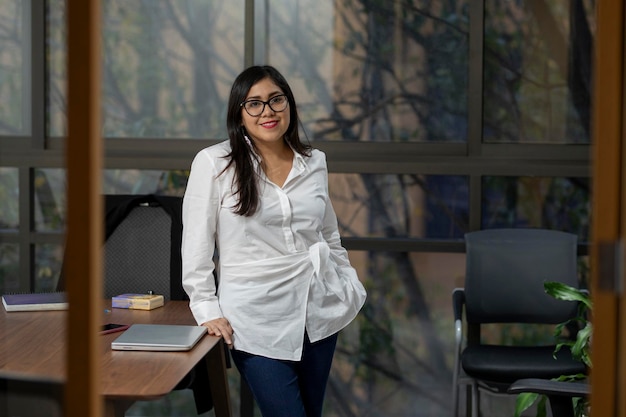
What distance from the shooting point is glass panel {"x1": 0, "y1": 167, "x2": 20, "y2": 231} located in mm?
4293

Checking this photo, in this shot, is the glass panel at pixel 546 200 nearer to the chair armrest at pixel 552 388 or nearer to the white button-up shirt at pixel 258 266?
the white button-up shirt at pixel 258 266

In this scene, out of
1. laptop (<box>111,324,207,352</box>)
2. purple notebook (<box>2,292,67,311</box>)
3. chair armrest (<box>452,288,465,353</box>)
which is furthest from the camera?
chair armrest (<box>452,288,465,353</box>)

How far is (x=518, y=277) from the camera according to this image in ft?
12.9

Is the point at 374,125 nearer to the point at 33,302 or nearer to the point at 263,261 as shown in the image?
the point at 263,261

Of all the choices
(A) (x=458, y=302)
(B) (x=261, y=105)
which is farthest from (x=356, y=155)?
(B) (x=261, y=105)

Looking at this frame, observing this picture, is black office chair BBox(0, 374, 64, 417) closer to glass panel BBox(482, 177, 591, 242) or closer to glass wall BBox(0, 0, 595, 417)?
glass wall BBox(0, 0, 595, 417)

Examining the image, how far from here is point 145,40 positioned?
14.0ft

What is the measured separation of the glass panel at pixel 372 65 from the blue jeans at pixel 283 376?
1529mm

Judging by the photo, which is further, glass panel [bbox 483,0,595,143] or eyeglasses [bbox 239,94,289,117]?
glass panel [bbox 483,0,595,143]

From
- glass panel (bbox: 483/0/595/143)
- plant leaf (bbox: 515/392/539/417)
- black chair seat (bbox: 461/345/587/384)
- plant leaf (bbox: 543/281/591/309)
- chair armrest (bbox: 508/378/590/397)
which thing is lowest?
plant leaf (bbox: 515/392/539/417)

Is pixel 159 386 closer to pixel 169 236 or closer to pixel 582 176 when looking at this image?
pixel 169 236

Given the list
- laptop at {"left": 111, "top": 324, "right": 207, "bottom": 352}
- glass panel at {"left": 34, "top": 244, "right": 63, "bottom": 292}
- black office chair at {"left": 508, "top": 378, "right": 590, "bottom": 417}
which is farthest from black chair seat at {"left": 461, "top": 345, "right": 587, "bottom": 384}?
glass panel at {"left": 34, "top": 244, "right": 63, "bottom": 292}

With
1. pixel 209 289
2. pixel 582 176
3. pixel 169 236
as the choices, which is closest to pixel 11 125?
pixel 169 236

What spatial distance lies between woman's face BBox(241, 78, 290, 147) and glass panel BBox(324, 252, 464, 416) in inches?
55.1
